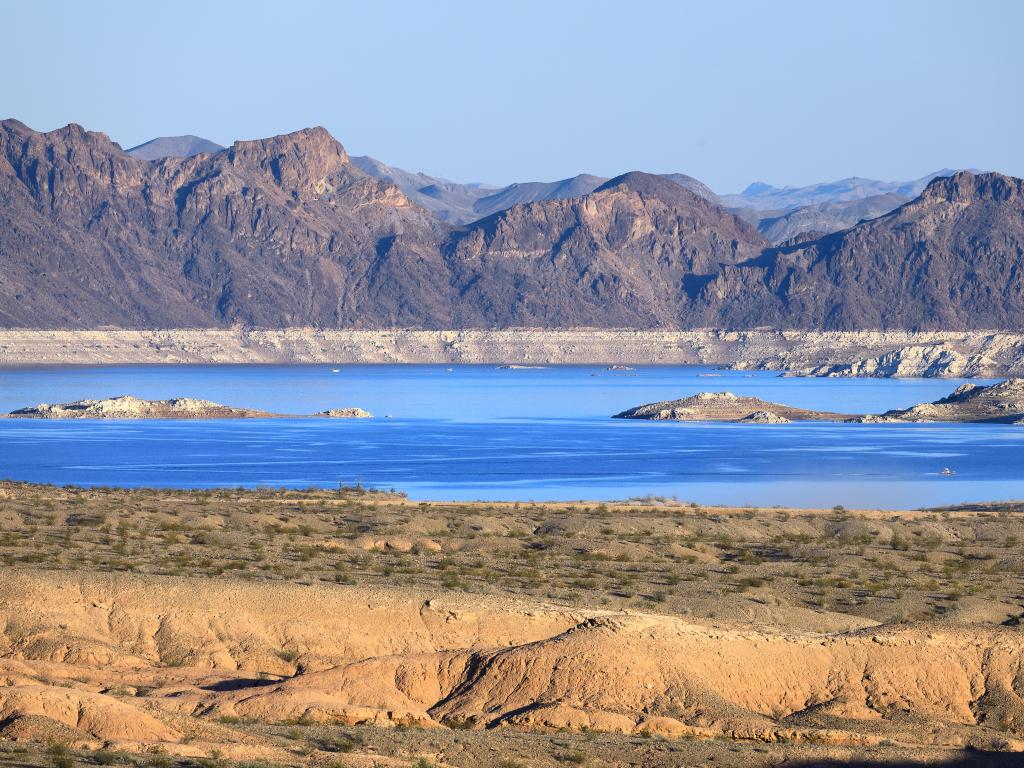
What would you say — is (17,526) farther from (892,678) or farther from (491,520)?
(892,678)

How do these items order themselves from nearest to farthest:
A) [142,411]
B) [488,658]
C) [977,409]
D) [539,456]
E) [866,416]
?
1. [488,658]
2. [539,456]
3. [866,416]
4. [142,411]
5. [977,409]

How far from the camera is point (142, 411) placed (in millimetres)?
130000

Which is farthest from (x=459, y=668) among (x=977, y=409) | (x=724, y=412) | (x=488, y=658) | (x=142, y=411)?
(x=977, y=409)

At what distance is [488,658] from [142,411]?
364 ft

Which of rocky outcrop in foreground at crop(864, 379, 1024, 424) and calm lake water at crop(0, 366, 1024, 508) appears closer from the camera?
calm lake water at crop(0, 366, 1024, 508)

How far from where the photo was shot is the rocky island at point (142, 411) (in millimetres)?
127438

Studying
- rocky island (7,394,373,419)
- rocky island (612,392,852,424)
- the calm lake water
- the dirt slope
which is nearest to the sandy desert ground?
the dirt slope

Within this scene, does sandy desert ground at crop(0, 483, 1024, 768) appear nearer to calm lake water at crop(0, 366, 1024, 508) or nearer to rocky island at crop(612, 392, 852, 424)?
calm lake water at crop(0, 366, 1024, 508)

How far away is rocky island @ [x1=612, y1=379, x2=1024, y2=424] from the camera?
127625 millimetres

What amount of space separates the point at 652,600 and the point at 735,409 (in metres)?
106

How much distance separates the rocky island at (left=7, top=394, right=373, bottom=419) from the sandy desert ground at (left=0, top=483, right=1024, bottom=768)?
91613 millimetres

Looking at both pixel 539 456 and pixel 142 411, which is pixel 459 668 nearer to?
pixel 539 456

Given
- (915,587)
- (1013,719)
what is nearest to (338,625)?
(1013,719)

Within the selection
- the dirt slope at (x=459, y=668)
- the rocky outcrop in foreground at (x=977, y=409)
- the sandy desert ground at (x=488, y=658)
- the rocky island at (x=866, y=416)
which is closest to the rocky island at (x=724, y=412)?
the rocky island at (x=866, y=416)
